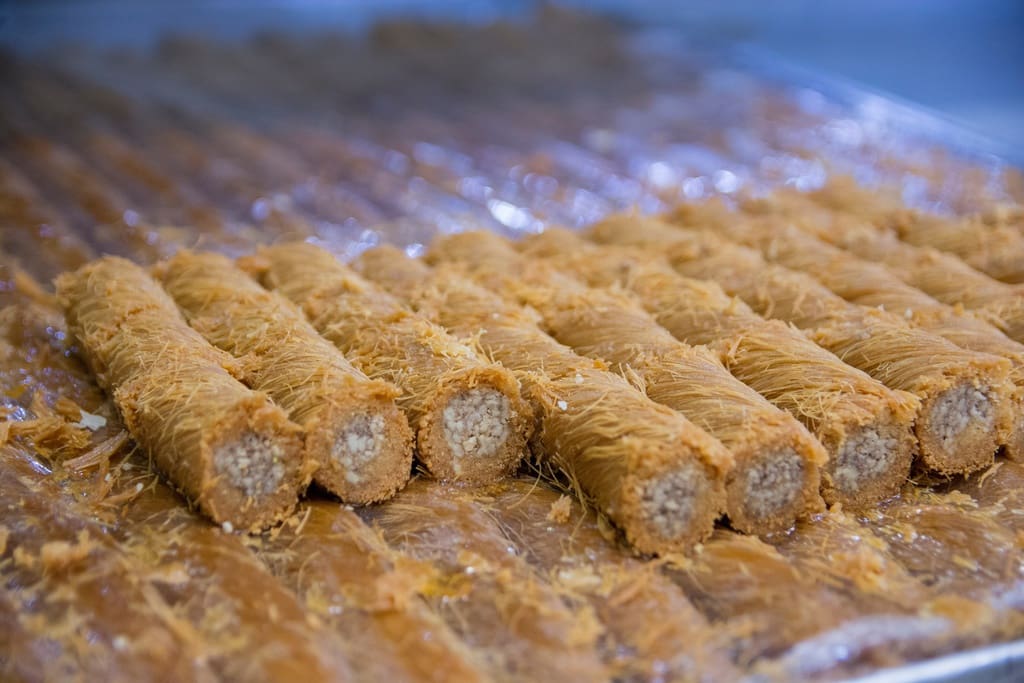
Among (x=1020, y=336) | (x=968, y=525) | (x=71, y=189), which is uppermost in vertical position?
(x=1020, y=336)

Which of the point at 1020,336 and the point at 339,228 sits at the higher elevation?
the point at 1020,336

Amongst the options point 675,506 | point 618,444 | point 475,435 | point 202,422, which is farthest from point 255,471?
point 675,506

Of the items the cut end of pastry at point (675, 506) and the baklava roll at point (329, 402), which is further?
the baklava roll at point (329, 402)

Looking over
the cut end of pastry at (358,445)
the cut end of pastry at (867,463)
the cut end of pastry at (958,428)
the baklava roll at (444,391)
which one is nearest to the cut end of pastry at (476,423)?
the baklava roll at (444,391)

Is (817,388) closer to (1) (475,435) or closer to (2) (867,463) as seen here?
(2) (867,463)

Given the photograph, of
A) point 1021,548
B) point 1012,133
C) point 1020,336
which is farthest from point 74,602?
point 1012,133

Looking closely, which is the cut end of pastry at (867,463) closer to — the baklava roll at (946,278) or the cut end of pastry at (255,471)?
the baklava roll at (946,278)

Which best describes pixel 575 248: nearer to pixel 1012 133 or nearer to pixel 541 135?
pixel 541 135
